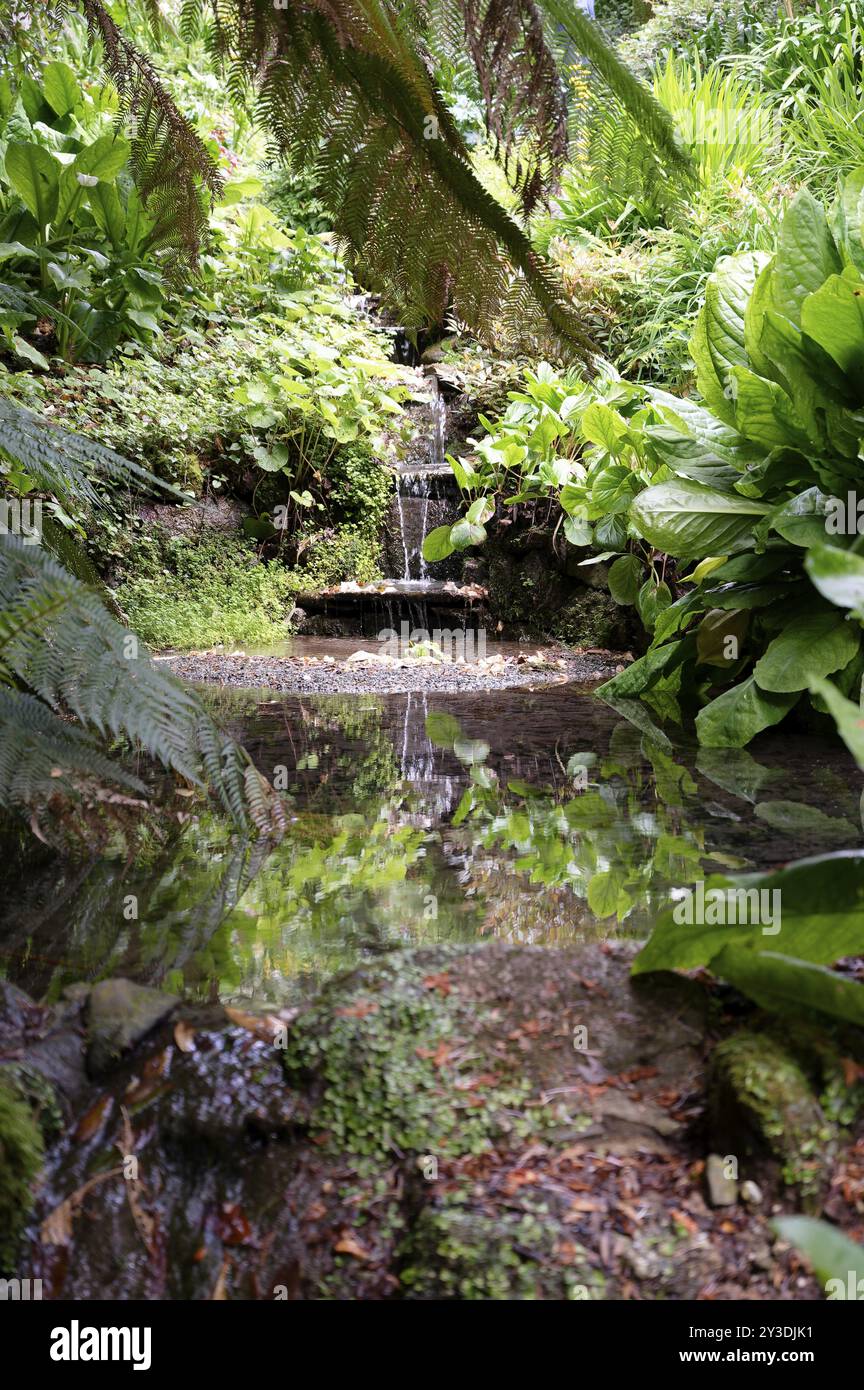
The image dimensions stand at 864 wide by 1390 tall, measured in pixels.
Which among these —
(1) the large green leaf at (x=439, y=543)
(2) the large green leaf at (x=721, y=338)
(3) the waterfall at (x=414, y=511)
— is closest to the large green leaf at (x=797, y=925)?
(2) the large green leaf at (x=721, y=338)

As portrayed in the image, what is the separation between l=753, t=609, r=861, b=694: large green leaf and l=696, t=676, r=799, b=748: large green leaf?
0.05m

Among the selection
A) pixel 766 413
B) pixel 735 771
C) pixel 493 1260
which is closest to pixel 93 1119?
pixel 493 1260

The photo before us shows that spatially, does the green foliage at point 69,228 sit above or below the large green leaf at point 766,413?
above

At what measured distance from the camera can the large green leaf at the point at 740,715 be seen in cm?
298

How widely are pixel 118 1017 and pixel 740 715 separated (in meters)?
2.33

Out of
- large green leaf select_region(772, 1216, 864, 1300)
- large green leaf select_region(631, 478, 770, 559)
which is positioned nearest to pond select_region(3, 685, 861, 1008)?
large green leaf select_region(631, 478, 770, 559)

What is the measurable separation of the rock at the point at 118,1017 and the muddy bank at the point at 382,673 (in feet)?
10.0

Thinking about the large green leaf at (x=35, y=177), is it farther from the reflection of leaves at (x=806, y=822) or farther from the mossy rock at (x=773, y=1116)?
the mossy rock at (x=773, y=1116)

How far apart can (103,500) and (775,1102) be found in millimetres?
1886

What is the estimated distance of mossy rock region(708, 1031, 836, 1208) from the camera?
3.20 ft

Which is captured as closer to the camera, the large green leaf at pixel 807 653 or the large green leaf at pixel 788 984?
the large green leaf at pixel 788 984

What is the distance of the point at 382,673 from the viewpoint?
4.83m

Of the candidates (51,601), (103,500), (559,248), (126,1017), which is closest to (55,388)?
(559,248)

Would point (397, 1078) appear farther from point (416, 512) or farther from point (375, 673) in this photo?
point (416, 512)
